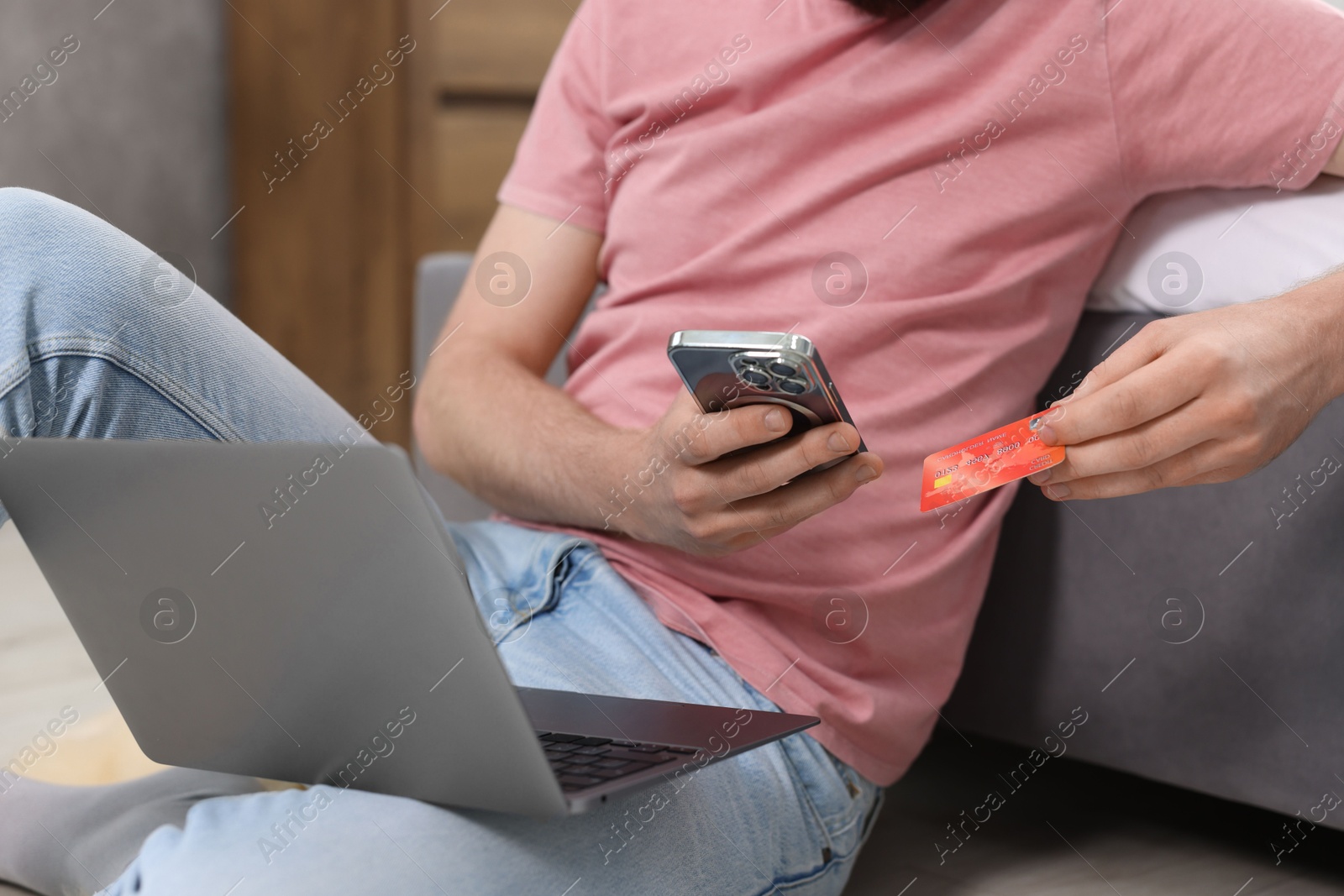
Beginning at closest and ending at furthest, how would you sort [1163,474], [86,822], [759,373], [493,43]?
[759,373]
[1163,474]
[86,822]
[493,43]

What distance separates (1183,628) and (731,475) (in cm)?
42

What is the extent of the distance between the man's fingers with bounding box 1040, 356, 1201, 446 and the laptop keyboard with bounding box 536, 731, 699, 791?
9.6 inches

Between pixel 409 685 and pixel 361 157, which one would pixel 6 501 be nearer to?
pixel 409 685

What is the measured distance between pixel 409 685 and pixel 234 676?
4.5 inches

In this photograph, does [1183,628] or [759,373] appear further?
[1183,628]

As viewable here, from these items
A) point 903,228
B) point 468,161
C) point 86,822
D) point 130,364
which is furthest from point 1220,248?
point 468,161

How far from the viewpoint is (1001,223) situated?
0.79 metres

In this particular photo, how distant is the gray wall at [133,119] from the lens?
2268 millimetres

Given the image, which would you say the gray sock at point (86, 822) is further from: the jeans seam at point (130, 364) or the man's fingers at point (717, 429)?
the man's fingers at point (717, 429)

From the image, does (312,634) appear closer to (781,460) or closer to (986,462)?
(781,460)

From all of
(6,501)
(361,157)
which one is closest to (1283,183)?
(6,501)

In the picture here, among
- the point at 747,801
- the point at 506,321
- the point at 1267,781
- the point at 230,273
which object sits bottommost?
the point at 1267,781

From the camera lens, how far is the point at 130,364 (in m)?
0.63

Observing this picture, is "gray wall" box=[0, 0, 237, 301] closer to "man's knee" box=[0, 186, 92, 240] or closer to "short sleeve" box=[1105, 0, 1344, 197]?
"man's knee" box=[0, 186, 92, 240]
